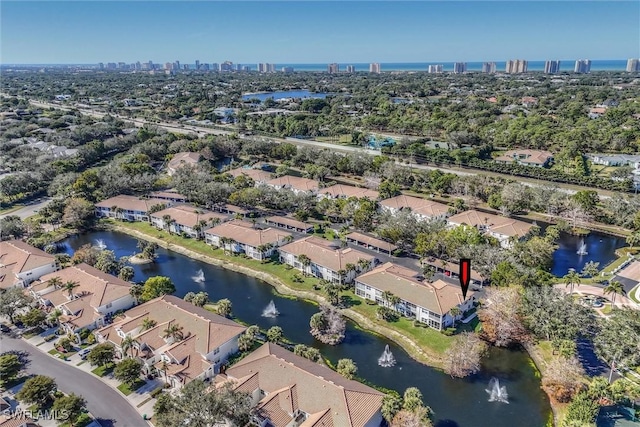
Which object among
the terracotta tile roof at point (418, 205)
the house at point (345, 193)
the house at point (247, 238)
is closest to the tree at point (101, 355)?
the house at point (247, 238)

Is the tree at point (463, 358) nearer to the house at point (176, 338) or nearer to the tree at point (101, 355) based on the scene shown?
the house at point (176, 338)

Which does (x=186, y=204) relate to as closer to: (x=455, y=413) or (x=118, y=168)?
(x=118, y=168)

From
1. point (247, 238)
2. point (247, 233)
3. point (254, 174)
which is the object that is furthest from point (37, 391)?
point (254, 174)

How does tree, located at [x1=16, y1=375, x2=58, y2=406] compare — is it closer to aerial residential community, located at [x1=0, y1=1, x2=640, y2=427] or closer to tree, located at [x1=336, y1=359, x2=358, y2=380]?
aerial residential community, located at [x1=0, y1=1, x2=640, y2=427]

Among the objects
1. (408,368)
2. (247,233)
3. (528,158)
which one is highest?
(528,158)

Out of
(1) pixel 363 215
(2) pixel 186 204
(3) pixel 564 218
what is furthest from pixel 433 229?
(2) pixel 186 204

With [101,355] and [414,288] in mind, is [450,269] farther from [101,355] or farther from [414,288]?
[101,355]
